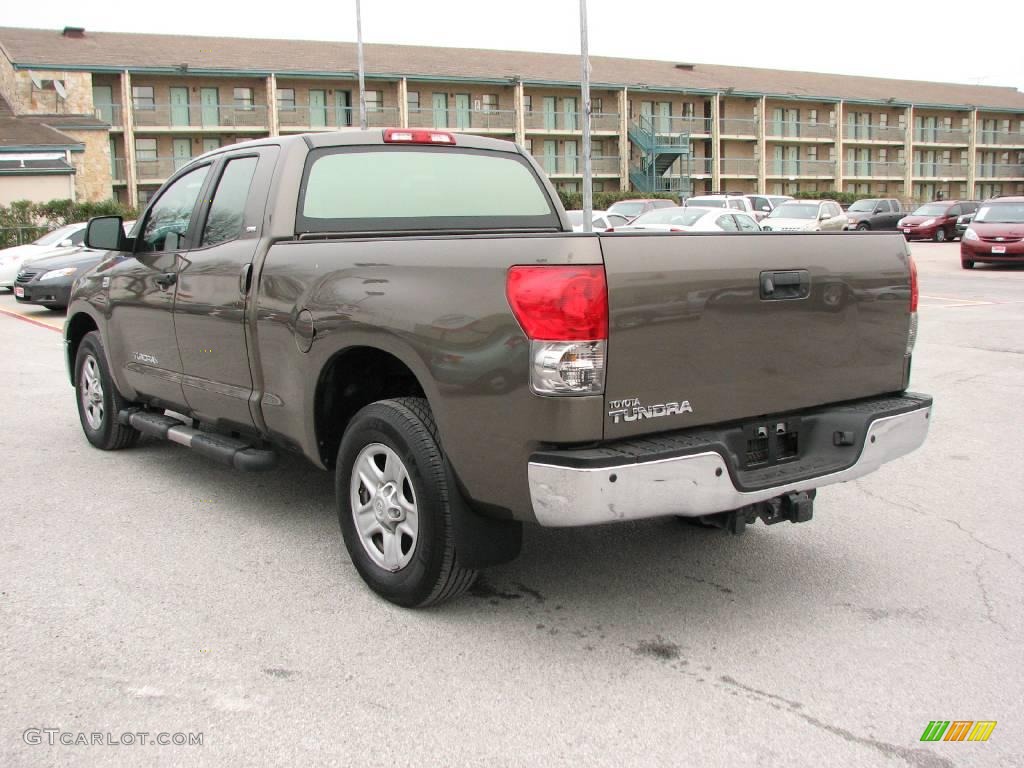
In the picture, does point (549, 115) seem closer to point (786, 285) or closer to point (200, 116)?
point (200, 116)

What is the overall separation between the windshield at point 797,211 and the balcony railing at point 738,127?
1397 inches

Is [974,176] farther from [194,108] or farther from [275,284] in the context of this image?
[275,284]

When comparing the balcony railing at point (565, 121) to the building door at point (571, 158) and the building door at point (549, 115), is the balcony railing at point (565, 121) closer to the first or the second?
the building door at point (549, 115)

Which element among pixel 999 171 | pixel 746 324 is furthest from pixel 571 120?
pixel 746 324

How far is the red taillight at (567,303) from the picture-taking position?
324 centimetres

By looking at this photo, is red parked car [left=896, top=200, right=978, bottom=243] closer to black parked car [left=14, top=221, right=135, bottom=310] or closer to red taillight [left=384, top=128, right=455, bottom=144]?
black parked car [left=14, top=221, right=135, bottom=310]

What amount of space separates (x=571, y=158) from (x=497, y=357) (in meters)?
58.8

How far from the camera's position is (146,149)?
52.0 m

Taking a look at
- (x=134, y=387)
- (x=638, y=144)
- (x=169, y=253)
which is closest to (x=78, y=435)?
(x=134, y=387)

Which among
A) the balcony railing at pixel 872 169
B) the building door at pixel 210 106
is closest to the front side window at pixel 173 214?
the building door at pixel 210 106

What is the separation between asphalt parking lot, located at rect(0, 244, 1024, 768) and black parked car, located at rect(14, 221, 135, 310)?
1208 centimetres

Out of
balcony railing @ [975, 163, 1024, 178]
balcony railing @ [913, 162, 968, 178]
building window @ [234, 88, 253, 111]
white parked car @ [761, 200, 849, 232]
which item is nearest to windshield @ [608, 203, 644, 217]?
white parked car @ [761, 200, 849, 232]

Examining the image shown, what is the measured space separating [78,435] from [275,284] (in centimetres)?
364

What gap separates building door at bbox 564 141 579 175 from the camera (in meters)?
60.4
